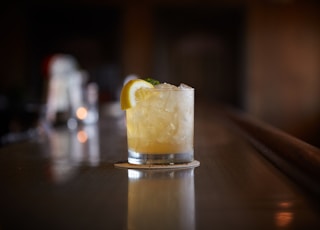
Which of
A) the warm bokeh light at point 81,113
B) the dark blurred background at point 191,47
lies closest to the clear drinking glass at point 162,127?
the warm bokeh light at point 81,113

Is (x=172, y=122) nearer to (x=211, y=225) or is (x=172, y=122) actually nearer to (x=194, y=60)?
(x=211, y=225)

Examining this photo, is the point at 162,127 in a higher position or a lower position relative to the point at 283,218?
higher

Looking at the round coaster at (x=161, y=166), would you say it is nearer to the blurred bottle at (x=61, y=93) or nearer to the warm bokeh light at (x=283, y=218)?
the warm bokeh light at (x=283, y=218)

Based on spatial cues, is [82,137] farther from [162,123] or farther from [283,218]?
[283,218]

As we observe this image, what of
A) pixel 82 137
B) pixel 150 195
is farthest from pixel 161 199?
pixel 82 137

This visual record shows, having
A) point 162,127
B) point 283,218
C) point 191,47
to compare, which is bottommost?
point 283,218

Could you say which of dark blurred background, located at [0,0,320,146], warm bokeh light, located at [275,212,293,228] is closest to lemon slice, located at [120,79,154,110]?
warm bokeh light, located at [275,212,293,228]

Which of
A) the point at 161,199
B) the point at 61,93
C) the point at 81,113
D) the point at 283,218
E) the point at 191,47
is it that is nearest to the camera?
the point at 283,218
